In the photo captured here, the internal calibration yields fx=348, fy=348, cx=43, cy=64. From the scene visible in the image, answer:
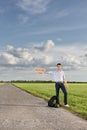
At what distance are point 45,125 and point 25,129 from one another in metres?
0.94

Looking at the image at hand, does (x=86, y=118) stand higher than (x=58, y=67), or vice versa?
(x=58, y=67)

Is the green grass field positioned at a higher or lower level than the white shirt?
lower

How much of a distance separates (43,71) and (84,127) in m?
6.99

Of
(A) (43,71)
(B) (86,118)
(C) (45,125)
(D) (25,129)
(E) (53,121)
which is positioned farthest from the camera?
(A) (43,71)

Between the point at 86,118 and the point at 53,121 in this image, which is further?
the point at 86,118

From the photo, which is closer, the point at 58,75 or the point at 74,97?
the point at 58,75

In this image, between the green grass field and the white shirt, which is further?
the white shirt

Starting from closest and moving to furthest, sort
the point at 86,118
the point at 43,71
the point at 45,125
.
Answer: the point at 45,125
the point at 86,118
the point at 43,71

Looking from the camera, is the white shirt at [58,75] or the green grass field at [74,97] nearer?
the green grass field at [74,97]

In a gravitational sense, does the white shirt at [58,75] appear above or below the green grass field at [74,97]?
above

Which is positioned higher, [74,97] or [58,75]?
[58,75]

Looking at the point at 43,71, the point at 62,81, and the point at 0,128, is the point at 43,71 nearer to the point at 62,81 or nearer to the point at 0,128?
the point at 62,81

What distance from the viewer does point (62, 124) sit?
11.3 meters

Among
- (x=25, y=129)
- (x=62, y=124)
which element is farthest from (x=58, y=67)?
(x=25, y=129)
